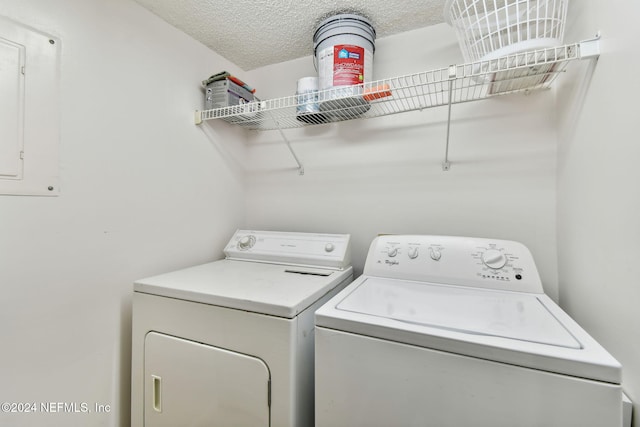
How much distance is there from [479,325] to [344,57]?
1.26m

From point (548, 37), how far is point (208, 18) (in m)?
1.51

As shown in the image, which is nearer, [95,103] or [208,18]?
[95,103]

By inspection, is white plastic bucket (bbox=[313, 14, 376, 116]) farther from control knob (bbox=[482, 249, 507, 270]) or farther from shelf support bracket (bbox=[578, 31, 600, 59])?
control knob (bbox=[482, 249, 507, 270])

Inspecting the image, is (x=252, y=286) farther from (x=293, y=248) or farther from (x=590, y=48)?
(x=590, y=48)

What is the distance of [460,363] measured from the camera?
27.0 inches

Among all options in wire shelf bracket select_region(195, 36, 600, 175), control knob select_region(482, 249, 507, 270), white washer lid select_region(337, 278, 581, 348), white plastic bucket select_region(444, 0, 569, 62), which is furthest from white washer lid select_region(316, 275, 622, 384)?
white plastic bucket select_region(444, 0, 569, 62)

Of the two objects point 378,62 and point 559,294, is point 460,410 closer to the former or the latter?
point 559,294

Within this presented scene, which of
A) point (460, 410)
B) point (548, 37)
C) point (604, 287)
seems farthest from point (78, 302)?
point (548, 37)

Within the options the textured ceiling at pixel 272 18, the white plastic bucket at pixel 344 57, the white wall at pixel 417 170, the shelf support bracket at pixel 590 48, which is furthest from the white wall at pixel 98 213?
the shelf support bracket at pixel 590 48

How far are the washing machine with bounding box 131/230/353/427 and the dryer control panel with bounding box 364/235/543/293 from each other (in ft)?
0.88

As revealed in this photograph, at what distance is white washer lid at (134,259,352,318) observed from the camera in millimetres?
944

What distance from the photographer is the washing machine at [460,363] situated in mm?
603

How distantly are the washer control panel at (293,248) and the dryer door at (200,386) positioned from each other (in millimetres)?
620

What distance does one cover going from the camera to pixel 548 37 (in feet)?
3.25
